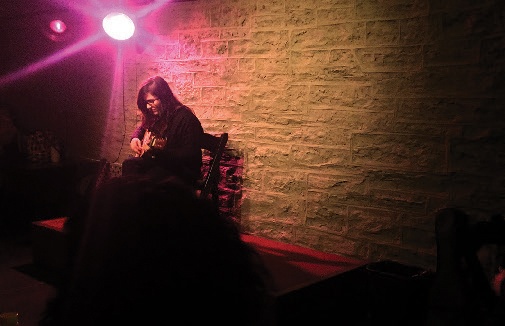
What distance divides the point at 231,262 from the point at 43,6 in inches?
284

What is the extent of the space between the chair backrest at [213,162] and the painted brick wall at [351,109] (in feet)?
0.85

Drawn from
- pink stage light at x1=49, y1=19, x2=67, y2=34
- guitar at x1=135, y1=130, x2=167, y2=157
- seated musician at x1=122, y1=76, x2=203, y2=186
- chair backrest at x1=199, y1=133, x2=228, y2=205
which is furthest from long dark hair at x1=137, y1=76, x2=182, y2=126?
pink stage light at x1=49, y1=19, x2=67, y2=34

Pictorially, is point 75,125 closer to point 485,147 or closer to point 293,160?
point 293,160

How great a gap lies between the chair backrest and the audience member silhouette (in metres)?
3.61

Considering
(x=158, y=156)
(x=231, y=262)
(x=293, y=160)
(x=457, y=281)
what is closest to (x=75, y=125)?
(x=158, y=156)

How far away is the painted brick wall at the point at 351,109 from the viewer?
389 cm

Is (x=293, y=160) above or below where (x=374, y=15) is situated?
below

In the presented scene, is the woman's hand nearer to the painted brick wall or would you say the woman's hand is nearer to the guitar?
the guitar

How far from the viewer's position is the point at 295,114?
192 inches

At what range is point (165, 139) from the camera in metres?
5.13

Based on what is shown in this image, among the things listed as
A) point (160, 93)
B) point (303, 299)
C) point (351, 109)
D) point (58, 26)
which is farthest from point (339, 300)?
point (58, 26)

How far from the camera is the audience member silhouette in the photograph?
106 centimetres

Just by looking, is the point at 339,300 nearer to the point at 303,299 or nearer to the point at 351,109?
the point at 303,299

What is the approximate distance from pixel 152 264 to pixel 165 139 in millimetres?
4122
